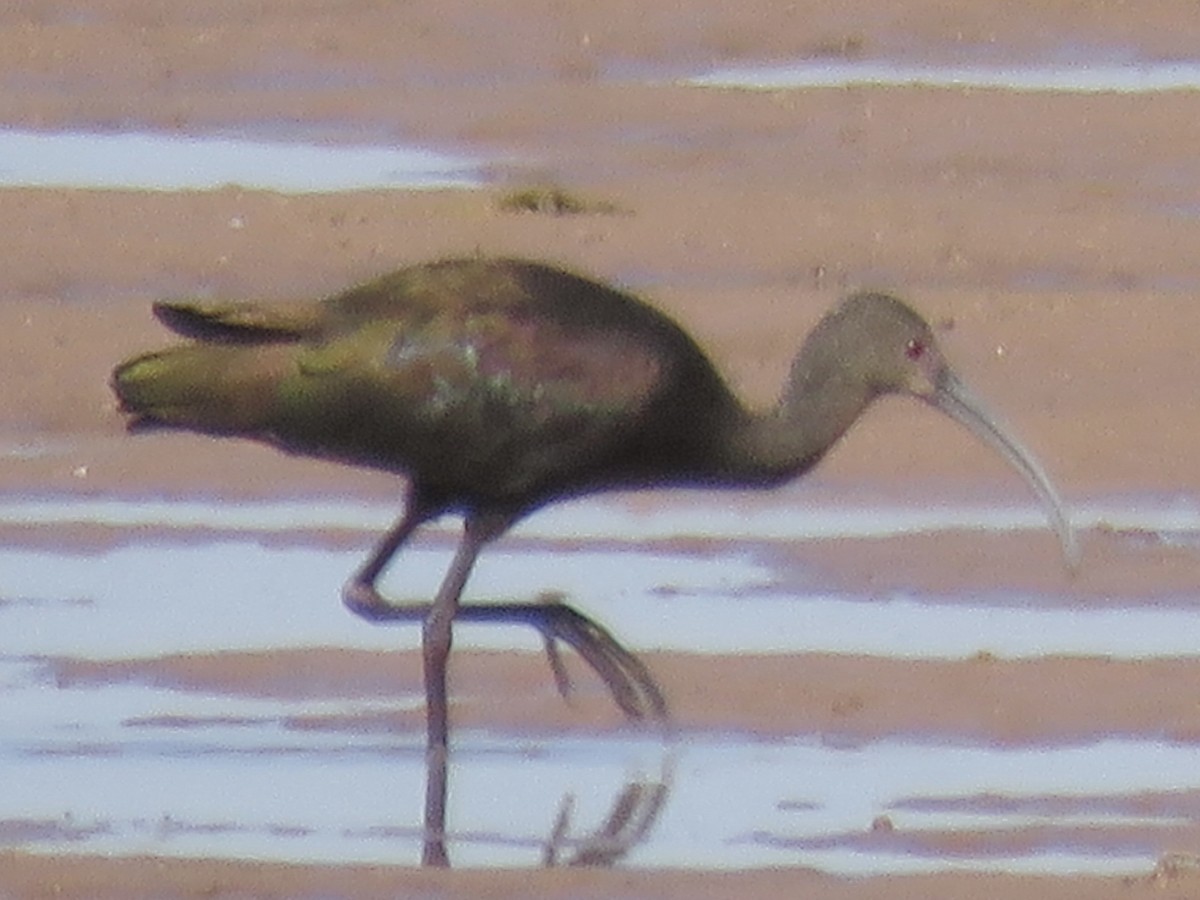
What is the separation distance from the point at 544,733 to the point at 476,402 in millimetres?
749

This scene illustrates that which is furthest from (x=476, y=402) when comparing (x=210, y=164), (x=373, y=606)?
(x=210, y=164)

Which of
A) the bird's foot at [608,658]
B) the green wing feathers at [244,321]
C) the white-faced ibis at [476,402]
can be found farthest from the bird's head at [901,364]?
the green wing feathers at [244,321]

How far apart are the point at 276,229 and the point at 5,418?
1.39 metres

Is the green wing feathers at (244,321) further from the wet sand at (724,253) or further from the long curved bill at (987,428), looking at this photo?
the long curved bill at (987,428)

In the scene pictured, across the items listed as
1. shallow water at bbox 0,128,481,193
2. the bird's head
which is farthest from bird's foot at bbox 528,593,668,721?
shallow water at bbox 0,128,481,193

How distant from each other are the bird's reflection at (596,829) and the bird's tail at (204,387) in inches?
31.8

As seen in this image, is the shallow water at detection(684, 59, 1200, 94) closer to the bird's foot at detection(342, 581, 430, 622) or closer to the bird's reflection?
the bird's foot at detection(342, 581, 430, 622)

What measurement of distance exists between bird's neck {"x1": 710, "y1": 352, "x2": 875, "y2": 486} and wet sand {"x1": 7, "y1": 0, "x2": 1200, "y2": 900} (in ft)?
1.48

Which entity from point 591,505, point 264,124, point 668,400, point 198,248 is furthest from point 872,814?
point 264,124

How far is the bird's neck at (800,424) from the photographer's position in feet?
29.5

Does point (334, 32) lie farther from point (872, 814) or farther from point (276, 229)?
point (872, 814)

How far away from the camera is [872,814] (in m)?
8.20

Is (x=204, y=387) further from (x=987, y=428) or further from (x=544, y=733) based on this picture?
(x=987, y=428)

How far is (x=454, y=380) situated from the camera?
8.66m
